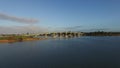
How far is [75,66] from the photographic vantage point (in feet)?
95.2

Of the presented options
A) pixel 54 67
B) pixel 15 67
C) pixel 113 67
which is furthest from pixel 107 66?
pixel 15 67

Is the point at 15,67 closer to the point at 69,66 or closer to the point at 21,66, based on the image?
the point at 21,66

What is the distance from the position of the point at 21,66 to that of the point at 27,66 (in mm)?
1086

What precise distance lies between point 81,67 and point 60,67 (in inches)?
144

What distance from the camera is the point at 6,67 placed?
2852 cm

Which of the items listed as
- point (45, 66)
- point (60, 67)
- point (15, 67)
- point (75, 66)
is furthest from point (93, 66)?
point (15, 67)

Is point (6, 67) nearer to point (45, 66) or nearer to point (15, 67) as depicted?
point (15, 67)

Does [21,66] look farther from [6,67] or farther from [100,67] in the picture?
[100,67]

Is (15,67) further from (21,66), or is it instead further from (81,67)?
(81,67)

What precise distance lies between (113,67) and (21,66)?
16.2 m

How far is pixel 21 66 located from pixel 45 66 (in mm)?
4395

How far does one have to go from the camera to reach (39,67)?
1129 inches

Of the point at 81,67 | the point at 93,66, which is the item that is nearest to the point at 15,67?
the point at 81,67

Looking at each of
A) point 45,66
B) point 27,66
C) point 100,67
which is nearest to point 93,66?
point 100,67
